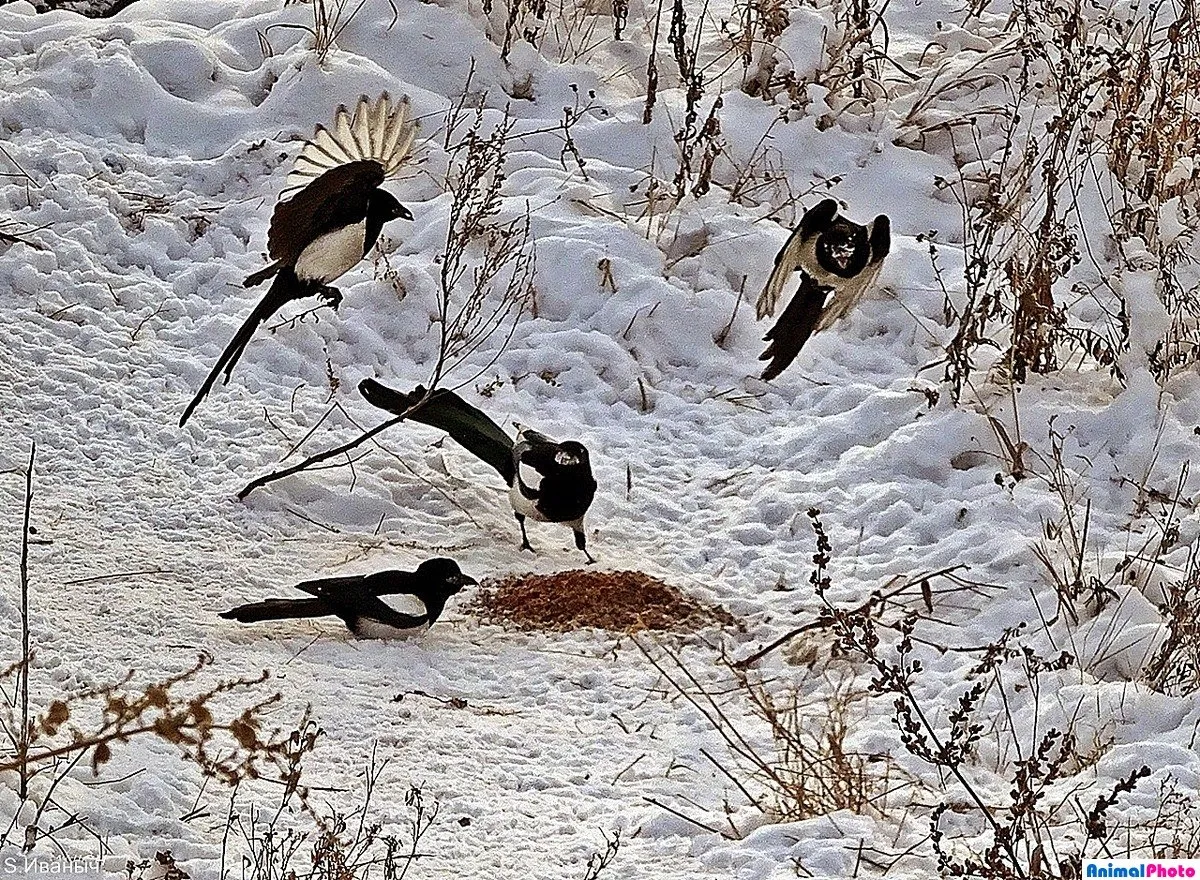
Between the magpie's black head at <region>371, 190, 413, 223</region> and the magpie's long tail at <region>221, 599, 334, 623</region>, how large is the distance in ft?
4.49

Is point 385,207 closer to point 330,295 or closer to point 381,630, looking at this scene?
point 330,295

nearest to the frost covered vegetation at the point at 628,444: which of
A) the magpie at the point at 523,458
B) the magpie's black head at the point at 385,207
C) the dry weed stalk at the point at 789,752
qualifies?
the dry weed stalk at the point at 789,752

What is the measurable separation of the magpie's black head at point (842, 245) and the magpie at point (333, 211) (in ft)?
4.10

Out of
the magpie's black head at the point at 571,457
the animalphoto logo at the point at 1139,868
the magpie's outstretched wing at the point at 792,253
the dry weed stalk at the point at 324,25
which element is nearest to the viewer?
the animalphoto logo at the point at 1139,868

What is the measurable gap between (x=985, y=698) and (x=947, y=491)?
101 cm

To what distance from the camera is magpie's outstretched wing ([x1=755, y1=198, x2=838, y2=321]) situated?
4645 millimetres

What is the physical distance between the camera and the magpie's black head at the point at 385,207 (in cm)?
436

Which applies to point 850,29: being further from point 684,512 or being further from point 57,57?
point 57,57

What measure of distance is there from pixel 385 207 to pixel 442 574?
1.36 metres

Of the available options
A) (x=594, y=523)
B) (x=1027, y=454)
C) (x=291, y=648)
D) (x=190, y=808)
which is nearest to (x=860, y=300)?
(x=1027, y=454)

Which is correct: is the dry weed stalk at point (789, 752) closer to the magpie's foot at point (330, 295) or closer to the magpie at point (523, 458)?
the magpie at point (523, 458)

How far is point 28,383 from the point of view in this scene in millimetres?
4457

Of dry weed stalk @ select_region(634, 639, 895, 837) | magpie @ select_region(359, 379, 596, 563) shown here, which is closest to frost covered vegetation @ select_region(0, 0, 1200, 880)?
dry weed stalk @ select_region(634, 639, 895, 837)

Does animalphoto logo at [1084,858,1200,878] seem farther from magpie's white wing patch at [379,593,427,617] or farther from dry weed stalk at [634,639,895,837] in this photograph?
magpie's white wing patch at [379,593,427,617]
